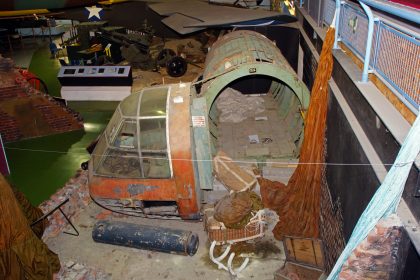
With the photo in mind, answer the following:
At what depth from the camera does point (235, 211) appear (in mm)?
6805

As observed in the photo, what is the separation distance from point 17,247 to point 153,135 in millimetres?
2901

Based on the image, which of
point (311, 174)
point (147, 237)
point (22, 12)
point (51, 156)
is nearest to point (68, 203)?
point (147, 237)

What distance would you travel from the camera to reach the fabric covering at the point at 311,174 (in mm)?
6184

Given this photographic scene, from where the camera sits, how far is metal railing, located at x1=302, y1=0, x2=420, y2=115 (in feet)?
11.9

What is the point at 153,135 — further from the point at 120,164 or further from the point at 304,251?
the point at 304,251

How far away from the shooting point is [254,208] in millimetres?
7270

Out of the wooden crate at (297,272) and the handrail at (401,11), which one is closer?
the handrail at (401,11)

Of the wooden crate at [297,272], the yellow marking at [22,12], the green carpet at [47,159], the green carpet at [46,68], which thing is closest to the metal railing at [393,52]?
the wooden crate at [297,272]

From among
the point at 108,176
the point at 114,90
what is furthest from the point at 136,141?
the point at 114,90

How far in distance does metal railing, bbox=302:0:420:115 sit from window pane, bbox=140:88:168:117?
352 centimetres

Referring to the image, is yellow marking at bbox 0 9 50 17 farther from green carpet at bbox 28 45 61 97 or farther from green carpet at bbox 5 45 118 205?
green carpet at bbox 5 45 118 205

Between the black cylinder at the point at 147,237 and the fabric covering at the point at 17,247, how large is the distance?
1.19 m

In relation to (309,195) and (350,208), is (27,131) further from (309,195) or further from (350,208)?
(350,208)

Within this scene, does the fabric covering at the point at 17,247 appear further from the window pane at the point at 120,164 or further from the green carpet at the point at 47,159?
the green carpet at the point at 47,159
